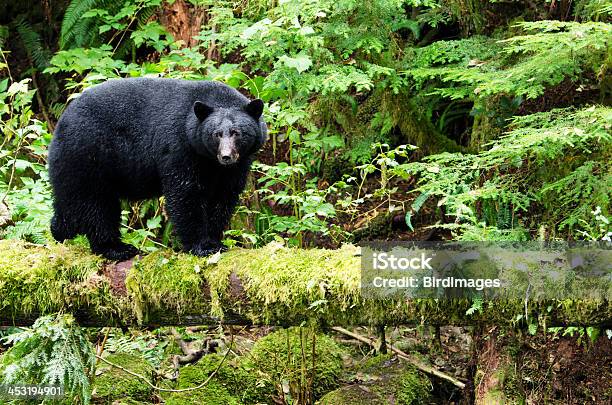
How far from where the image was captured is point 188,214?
5.43 metres

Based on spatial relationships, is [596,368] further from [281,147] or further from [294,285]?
[281,147]

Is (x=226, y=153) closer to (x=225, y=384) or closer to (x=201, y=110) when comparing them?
(x=201, y=110)

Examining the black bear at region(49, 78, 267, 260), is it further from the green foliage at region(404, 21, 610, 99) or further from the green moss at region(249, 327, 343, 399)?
the green foliage at region(404, 21, 610, 99)

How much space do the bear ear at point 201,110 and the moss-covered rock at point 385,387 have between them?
2.42 m

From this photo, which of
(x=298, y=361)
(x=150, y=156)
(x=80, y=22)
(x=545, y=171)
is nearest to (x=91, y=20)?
(x=80, y=22)

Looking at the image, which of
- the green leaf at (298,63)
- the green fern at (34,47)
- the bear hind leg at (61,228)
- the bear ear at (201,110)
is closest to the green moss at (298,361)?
the bear hind leg at (61,228)

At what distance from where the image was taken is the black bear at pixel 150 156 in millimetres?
5379

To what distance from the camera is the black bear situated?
5.38 metres

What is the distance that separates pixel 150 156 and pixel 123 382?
1.99m

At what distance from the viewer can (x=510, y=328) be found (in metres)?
4.55

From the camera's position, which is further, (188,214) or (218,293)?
(188,214)

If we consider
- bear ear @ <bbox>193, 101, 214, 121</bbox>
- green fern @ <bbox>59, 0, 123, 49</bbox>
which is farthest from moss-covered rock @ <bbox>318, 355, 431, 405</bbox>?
green fern @ <bbox>59, 0, 123, 49</bbox>

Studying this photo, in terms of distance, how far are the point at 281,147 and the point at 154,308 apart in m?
5.14

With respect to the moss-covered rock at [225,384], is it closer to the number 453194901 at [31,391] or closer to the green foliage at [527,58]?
the number 453194901 at [31,391]
